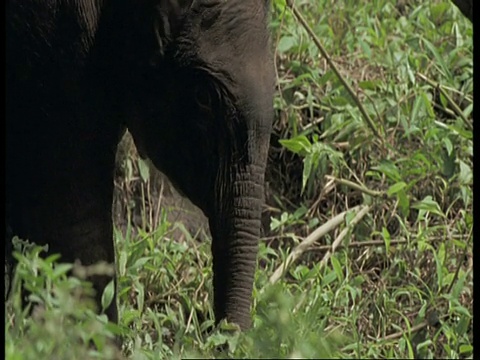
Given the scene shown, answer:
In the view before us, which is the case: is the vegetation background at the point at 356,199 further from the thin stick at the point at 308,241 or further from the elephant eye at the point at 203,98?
the elephant eye at the point at 203,98

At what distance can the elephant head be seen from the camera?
4.36 meters

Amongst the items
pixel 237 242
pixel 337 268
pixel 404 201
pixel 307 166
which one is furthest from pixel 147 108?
pixel 404 201

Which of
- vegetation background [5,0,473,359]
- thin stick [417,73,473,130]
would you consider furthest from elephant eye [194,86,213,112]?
thin stick [417,73,473,130]

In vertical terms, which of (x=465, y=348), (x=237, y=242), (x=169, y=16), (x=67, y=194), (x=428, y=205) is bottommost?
(x=465, y=348)

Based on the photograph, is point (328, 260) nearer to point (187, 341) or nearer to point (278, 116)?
point (278, 116)

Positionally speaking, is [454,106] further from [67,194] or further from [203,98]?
[67,194]

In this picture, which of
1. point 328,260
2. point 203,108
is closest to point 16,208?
point 203,108

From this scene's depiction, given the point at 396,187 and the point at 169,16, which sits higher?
the point at 169,16

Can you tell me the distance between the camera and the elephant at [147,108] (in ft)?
14.3

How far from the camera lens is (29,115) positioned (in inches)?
174

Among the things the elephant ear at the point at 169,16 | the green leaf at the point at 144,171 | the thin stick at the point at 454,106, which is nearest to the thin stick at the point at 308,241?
the thin stick at the point at 454,106

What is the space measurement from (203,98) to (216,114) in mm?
59

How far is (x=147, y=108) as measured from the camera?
4.45m

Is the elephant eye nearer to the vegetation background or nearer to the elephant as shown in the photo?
the elephant
